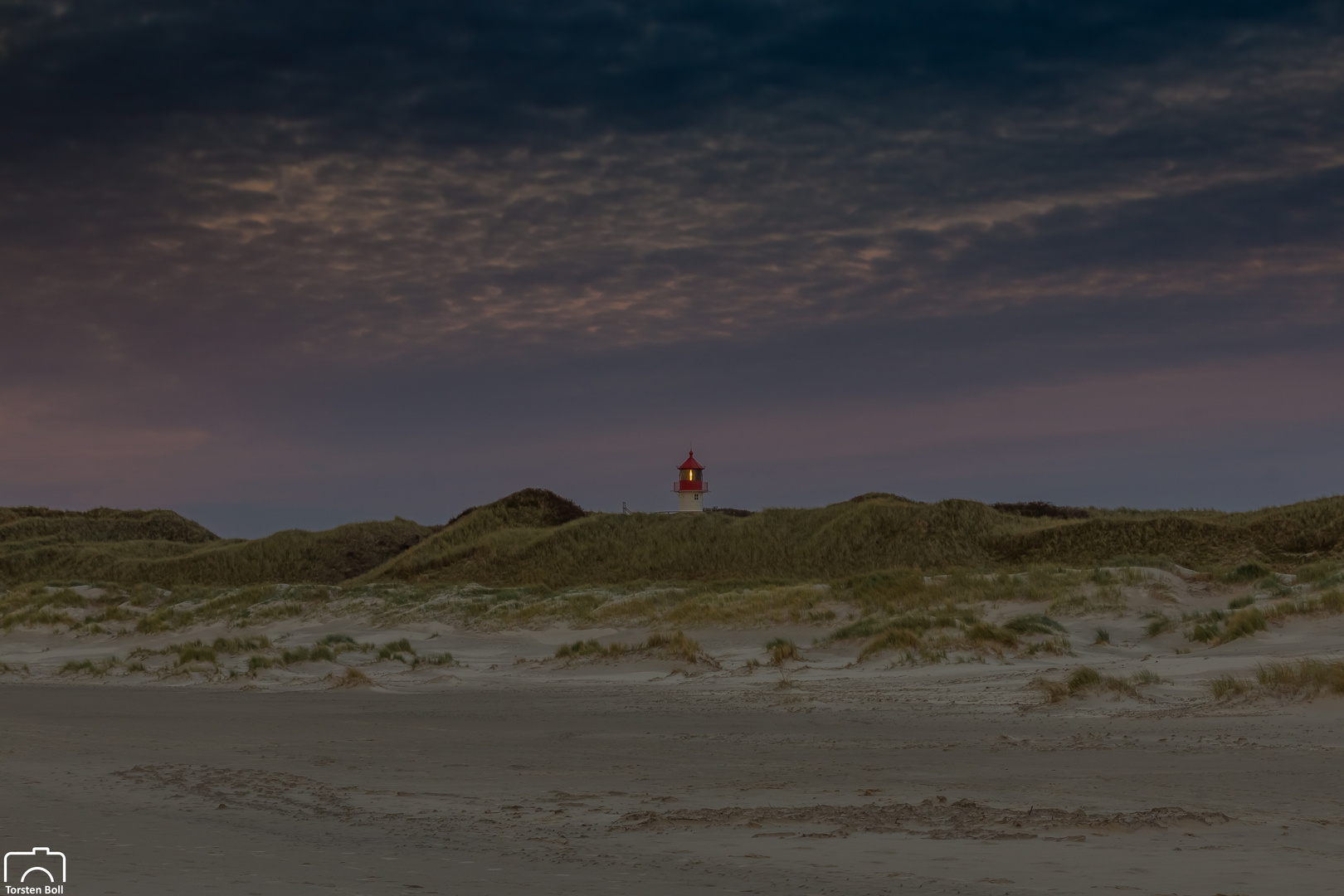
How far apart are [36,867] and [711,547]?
38687 millimetres

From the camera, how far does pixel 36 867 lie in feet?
20.1

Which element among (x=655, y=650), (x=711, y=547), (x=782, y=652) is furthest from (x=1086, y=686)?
(x=711, y=547)

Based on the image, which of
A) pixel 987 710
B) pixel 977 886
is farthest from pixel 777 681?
pixel 977 886

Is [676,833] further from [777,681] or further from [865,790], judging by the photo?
[777,681]

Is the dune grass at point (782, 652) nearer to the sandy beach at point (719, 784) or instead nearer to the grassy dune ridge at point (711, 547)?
the sandy beach at point (719, 784)

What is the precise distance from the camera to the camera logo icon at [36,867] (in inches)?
229

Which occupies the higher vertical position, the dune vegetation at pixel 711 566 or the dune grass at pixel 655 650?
the dune vegetation at pixel 711 566

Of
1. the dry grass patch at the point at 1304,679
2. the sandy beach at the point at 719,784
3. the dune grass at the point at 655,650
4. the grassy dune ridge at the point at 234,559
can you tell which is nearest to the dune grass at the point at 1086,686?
the sandy beach at the point at 719,784

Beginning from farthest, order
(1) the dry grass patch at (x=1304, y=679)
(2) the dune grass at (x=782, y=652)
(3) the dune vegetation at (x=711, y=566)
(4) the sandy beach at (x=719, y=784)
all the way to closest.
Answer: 1. (3) the dune vegetation at (x=711, y=566)
2. (2) the dune grass at (x=782, y=652)
3. (1) the dry grass patch at (x=1304, y=679)
4. (4) the sandy beach at (x=719, y=784)

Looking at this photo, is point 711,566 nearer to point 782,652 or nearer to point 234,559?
point 234,559

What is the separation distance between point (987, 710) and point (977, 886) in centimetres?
771

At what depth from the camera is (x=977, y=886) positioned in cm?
556

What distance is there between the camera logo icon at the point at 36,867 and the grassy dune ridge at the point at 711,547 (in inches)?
1017

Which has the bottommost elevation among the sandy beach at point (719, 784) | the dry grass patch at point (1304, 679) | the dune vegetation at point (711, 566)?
the sandy beach at point (719, 784)
